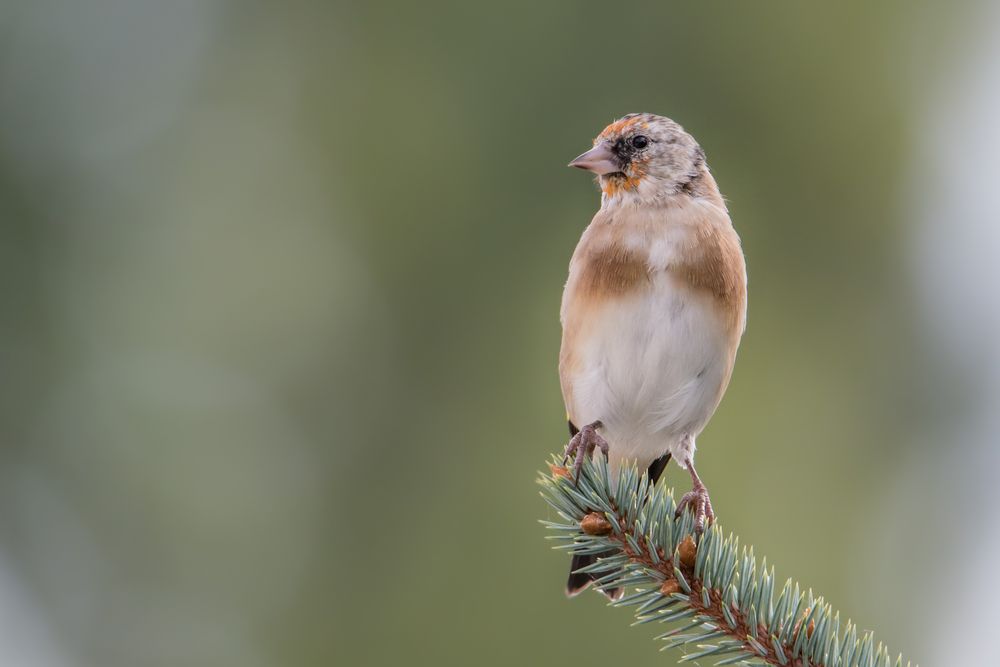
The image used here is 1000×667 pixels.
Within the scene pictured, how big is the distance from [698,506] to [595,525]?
16.4 inches

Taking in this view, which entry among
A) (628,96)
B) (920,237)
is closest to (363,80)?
(628,96)

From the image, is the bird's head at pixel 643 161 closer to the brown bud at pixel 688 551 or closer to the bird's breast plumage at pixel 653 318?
the bird's breast plumage at pixel 653 318

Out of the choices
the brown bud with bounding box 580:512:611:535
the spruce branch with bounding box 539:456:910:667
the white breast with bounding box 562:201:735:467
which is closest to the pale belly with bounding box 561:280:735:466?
the white breast with bounding box 562:201:735:467

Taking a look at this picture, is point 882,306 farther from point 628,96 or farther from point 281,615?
point 281,615

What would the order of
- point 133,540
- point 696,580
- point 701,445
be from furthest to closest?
point 133,540 → point 701,445 → point 696,580

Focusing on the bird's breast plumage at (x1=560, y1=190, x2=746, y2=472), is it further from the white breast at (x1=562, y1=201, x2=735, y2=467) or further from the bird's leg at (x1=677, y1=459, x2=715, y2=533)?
the bird's leg at (x1=677, y1=459, x2=715, y2=533)

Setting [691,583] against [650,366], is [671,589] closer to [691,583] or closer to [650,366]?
[691,583]

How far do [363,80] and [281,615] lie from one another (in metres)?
2.91

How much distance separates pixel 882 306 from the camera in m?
6.01

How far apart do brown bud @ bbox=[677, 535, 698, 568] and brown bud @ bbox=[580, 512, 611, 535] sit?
0.16m

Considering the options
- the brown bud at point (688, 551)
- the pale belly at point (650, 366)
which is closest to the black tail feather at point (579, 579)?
the pale belly at point (650, 366)

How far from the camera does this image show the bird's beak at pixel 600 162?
3.43 metres

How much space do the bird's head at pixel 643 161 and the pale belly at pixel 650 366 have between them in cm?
44

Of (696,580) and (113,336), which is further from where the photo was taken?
(113,336)
